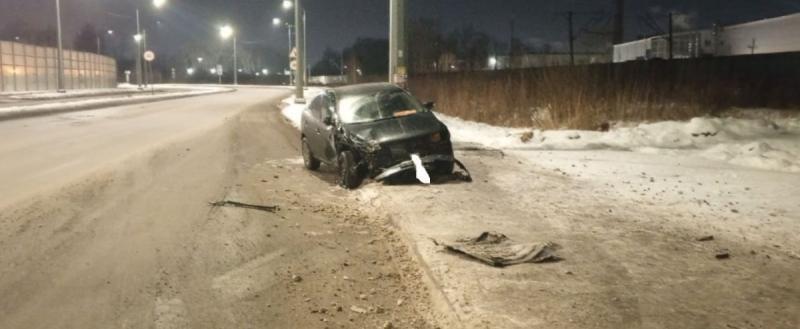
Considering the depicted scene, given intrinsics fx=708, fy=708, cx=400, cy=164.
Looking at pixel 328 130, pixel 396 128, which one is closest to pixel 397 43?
pixel 328 130

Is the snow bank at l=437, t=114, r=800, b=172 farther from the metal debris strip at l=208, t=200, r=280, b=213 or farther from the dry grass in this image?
the metal debris strip at l=208, t=200, r=280, b=213

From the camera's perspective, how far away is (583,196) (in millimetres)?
8992

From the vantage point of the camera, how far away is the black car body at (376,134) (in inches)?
395

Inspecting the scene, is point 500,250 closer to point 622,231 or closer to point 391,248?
point 391,248

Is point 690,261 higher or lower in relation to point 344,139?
lower

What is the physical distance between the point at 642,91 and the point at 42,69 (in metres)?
57.6

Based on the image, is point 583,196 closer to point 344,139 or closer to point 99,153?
point 344,139

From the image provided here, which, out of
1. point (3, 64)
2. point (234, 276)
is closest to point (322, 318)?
point (234, 276)

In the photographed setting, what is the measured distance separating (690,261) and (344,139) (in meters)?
5.68

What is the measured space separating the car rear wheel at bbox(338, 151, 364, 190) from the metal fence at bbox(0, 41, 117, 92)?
50987mm

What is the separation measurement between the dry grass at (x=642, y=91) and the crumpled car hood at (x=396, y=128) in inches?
314

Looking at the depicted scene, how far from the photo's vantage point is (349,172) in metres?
10.2

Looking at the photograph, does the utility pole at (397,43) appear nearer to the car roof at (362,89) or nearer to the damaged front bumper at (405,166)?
the car roof at (362,89)

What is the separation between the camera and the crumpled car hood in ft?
33.3
